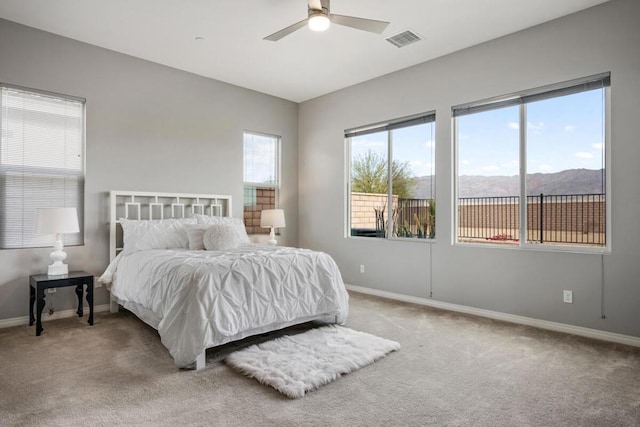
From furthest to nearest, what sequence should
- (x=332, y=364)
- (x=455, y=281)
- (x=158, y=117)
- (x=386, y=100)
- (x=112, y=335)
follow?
(x=386, y=100), (x=158, y=117), (x=455, y=281), (x=112, y=335), (x=332, y=364)

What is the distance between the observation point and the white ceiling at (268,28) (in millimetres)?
3318

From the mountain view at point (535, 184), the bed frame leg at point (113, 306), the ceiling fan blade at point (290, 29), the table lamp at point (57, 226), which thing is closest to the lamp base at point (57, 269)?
the table lamp at point (57, 226)

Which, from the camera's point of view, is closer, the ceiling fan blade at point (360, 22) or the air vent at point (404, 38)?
the ceiling fan blade at point (360, 22)

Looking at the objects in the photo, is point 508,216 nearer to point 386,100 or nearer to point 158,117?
point 386,100

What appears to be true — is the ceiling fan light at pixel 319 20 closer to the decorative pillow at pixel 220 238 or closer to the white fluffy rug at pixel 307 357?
the decorative pillow at pixel 220 238

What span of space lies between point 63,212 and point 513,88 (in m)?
4.59

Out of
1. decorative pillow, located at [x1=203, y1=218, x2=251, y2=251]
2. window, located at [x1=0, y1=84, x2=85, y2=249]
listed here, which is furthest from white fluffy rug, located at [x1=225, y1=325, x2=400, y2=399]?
window, located at [x1=0, y1=84, x2=85, y2=249]

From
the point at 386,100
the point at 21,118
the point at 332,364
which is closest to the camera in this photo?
the point at 332,364

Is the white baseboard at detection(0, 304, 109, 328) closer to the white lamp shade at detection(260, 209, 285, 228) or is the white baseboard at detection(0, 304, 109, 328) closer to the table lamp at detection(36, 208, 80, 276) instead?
the table lamp at detection(36, 208, 80, 276)

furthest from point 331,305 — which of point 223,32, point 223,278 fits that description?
point 223,32

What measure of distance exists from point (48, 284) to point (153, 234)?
1011 mm

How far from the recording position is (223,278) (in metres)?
2.76

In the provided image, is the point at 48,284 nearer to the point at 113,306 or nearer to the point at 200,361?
the point at 113,306

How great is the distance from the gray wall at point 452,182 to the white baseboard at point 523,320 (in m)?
0.05
